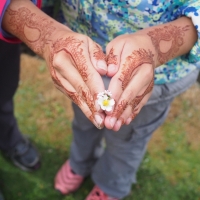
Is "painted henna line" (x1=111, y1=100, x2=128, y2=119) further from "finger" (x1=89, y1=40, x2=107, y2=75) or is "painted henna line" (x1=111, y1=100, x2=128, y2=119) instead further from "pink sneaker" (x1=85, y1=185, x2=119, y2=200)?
"pink sneaker" (x1=85, y1=185, x2=119, y2=200)

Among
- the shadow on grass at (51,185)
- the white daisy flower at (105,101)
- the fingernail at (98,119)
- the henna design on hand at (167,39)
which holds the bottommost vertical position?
the shadow on grass at (51,185)

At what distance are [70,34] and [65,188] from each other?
4.05 ft

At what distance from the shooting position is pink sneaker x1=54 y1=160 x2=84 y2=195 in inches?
76.5

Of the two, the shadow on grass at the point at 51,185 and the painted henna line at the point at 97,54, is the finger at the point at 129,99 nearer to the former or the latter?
the painted henna line at the point at 97,54

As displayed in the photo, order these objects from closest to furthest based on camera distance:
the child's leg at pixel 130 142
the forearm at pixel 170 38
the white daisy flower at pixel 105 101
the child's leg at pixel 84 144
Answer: the white daisy flower at pixel 105 101, the forearm at pixel 170 38, the child's leg at pixel 130 142, the child's leg at pixel 84 144

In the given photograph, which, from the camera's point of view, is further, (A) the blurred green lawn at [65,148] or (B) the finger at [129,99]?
(A) the blurred green lawn at [65,148]

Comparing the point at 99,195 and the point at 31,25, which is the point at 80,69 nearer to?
the point at 31,25

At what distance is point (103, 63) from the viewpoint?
0.92 m

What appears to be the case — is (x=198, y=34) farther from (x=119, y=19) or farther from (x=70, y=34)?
(x=70, y=34)

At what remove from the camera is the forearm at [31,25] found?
Result: 1.01m

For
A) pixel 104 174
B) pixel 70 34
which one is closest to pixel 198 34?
pixel 70 34

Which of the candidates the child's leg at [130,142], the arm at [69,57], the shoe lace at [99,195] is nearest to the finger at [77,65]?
the arm at [69,57]

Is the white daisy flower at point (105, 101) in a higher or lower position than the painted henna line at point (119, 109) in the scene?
higher

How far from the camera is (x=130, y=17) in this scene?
1.15 m
